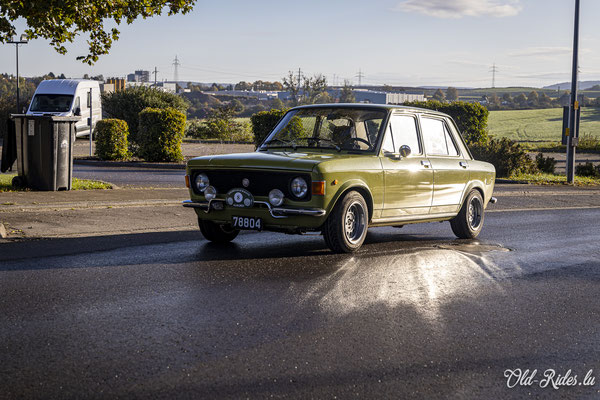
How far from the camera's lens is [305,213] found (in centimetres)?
859

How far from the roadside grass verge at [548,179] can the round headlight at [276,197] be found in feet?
55.8

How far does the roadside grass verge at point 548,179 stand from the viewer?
80.6ft

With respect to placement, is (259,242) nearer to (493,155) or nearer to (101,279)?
(101,279)

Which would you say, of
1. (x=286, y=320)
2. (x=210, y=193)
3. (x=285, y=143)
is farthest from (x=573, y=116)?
(x=286, y=320)

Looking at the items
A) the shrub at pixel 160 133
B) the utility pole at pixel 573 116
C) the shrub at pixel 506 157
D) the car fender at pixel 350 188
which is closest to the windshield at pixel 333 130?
the car fender at pixel 350 188

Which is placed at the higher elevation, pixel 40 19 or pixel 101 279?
pixel 40 19

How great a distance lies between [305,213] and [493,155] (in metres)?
18.1

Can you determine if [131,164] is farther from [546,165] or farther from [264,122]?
[546,165]

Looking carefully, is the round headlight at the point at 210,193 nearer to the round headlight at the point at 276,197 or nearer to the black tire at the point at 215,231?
the black tire at the point at 215,231

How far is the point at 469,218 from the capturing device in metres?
11.5

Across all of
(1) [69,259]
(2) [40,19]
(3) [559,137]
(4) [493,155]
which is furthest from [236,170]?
(3) [559,137]

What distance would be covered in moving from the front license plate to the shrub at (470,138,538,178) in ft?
58.3

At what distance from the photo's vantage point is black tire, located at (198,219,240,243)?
9.83 m

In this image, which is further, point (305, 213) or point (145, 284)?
Answer: point (305, 213)
